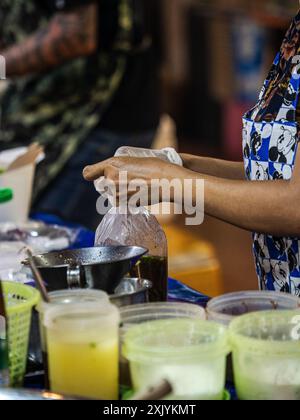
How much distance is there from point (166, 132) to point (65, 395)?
4541mm

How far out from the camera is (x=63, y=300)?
1.71 metres

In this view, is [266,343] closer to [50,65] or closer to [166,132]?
[50,65]

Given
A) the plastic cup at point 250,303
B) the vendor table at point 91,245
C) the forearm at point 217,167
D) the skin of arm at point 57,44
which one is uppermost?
the skin of arm at point 57,44

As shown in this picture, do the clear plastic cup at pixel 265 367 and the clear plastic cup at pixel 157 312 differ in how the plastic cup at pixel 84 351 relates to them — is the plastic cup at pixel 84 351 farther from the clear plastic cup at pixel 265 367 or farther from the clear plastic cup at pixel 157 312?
the clear plastic cup at pixel 265 367

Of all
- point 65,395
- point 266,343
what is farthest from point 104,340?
point 266,343

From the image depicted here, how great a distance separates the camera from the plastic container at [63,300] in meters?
1.64

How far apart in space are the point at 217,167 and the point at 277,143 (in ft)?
1.17

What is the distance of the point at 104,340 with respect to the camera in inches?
61.3

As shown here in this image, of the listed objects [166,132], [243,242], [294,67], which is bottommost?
[243,242]

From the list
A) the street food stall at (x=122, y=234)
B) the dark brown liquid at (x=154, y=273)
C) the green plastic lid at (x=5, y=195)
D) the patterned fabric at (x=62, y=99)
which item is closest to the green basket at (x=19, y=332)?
the street food stall at (x=122, y=234)

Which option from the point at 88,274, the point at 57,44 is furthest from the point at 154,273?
the point at 57,44

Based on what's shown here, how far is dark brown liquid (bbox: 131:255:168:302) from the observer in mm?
2004

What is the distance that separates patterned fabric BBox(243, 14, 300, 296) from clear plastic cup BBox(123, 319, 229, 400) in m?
0.63

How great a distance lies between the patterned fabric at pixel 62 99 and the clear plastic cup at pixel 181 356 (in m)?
2.50
